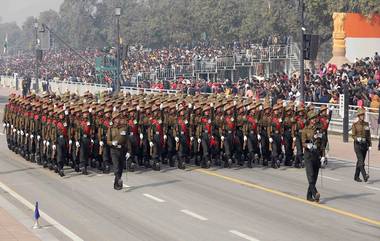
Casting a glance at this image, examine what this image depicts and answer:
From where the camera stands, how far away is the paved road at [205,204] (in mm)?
16562

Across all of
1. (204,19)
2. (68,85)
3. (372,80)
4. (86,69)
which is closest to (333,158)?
(372,80)

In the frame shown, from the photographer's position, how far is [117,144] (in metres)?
21.1

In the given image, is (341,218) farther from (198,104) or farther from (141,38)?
(141,38)

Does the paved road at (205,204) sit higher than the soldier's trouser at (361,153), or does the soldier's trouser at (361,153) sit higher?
the soldier's trouser at (361,153)

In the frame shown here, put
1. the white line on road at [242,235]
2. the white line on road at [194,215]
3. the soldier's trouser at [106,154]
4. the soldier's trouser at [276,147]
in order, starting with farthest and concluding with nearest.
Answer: the soldier's trouser at [276,147] → the soldier's trouser at [106,154] → the white line on road at [194,215] → the white line on road at [242,235]

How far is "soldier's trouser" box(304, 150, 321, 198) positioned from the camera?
19.3m

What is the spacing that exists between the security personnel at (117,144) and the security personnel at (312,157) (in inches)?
164

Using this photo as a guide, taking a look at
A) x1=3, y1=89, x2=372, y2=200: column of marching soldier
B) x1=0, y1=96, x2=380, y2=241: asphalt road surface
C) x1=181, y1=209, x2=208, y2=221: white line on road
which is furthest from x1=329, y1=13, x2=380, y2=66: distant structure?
x1=181, y1=209, x2=208, y2=221: white line on road

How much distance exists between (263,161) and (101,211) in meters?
7.53

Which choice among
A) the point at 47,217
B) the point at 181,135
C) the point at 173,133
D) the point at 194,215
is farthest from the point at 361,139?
the point at 47,217

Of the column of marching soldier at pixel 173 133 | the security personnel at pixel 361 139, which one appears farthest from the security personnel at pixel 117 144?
the security personnel at pixel 361 139

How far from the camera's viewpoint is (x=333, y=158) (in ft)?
90.1

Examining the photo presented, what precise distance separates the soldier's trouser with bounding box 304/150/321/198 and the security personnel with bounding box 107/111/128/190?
4257 millimetres

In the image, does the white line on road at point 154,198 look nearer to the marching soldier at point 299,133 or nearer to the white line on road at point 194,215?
the white line on road at point 194,215
